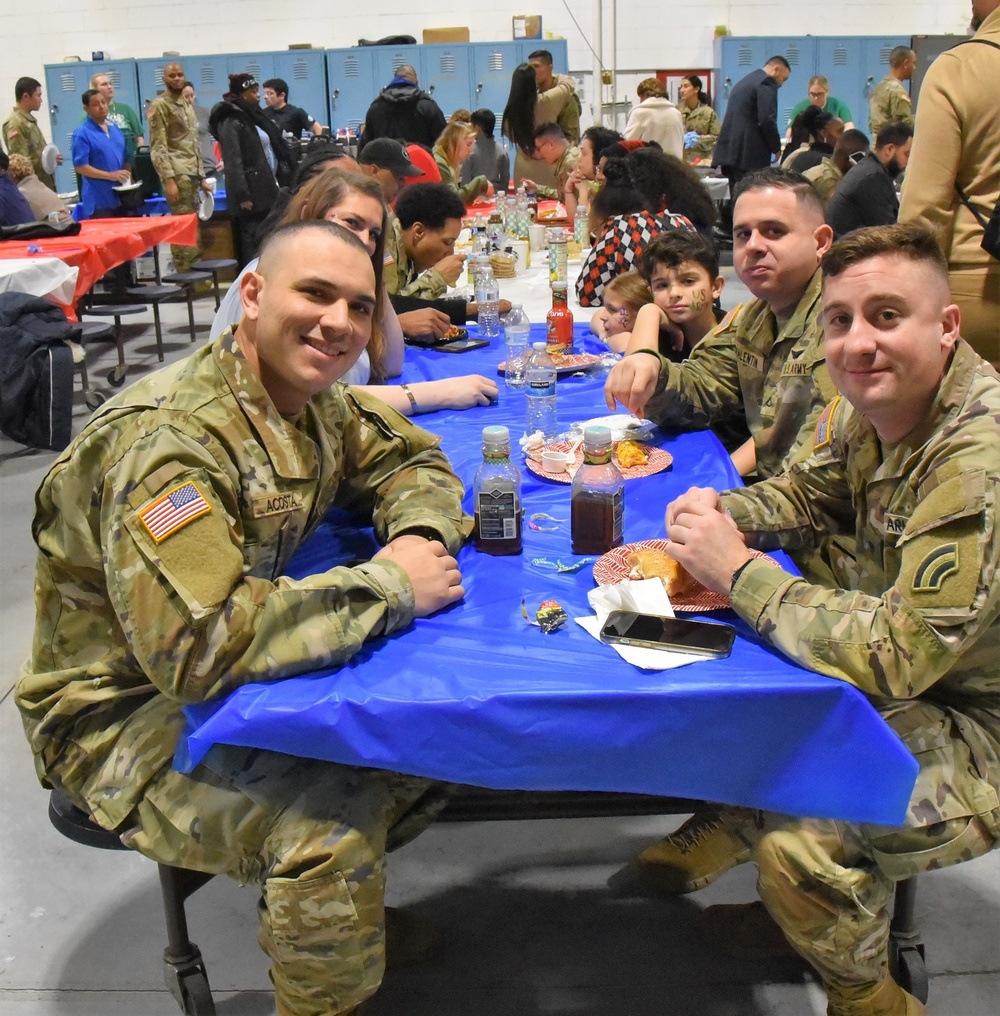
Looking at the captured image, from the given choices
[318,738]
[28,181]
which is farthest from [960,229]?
[28,181]

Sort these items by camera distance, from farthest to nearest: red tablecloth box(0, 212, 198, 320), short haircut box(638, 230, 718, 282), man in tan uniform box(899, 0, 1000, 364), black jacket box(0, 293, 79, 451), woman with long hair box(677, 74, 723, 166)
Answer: woman with long hair box(677, 74, 723, 166) → red tablecloth box(0, 212, 198, 320) → black jacket box(0, 293, 79, 451) → short haircut box(638, 230, 718, 282) → man in tan uniform box(899, 0, 1000, 364)

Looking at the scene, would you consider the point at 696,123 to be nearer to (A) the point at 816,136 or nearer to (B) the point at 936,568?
(A) the point at 816,136

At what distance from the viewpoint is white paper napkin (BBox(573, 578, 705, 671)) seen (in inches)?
54.5

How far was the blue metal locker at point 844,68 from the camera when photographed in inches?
487

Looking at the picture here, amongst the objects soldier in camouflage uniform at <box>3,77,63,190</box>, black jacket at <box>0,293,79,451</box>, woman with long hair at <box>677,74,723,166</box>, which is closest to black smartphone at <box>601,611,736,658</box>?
black jacket at <box>0,293,79,451</box>

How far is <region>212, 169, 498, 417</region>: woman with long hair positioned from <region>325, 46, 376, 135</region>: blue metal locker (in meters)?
10.3

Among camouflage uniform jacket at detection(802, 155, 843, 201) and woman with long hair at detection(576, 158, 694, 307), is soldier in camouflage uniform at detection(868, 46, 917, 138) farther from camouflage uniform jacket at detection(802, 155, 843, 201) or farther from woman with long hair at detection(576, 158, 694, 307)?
woman with long hair at detection(576, 158, 694, 307)

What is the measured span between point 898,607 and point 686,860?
2.96ft

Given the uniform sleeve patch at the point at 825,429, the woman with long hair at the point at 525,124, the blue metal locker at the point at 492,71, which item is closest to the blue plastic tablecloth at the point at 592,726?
the uniform sleeve patch at the point at 825,429

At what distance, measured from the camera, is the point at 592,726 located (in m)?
1.32

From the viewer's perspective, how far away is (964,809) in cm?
144

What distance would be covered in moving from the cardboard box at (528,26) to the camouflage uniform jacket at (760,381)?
10.7 m

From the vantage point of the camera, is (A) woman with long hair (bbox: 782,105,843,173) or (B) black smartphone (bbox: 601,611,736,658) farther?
(A) woman with long hair (bbox: 782,105,843,173)

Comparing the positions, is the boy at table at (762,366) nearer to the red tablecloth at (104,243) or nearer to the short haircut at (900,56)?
the red tablecloth at (104,243)
